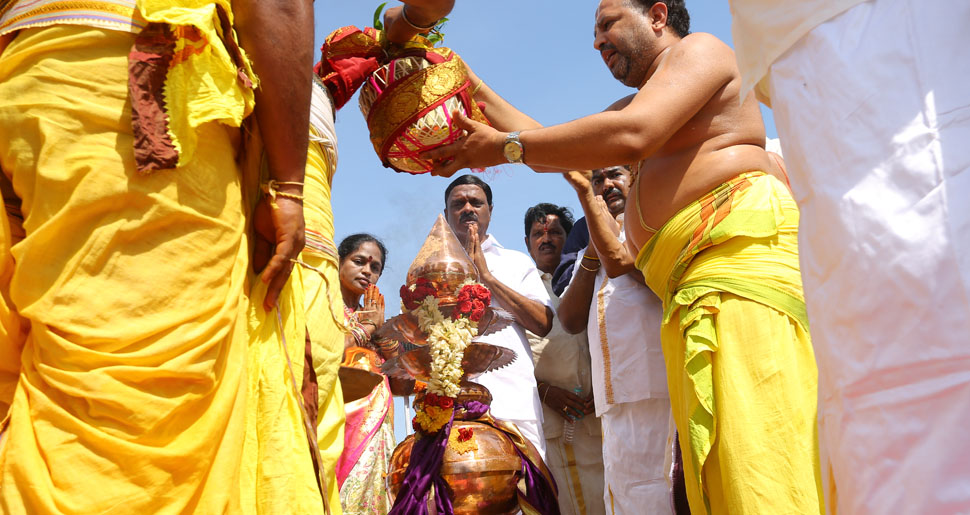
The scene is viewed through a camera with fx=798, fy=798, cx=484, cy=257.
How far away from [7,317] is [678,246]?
7.22 ft

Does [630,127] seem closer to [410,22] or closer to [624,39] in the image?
[624,39]

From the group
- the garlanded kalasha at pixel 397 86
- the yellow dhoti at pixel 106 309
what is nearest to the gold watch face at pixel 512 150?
the garlanded kalasha at pixel 397 86

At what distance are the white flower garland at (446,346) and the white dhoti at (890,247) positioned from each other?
9.22ft

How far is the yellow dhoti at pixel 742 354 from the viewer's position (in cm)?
245

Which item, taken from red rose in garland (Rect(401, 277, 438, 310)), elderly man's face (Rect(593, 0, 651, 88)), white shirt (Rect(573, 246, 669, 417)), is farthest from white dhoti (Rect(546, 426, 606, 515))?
elderly man's face (Rect(593, 0, 651, 88))

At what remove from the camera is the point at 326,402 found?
2271mm

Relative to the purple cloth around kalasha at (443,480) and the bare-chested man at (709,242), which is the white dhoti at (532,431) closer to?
the purple cloth around kalasha at (443,480)

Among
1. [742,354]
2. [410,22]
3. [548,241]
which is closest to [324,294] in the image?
[410,22]

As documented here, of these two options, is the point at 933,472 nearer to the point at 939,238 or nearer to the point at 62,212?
the point at 939,238

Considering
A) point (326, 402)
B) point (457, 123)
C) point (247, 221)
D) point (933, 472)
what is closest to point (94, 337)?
point (247, 221)

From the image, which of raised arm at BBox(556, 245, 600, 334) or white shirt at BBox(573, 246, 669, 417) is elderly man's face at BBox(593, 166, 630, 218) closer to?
raised arm at BBox(556, 245, 600, 334)

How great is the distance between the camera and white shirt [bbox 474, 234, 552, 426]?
5105 mm

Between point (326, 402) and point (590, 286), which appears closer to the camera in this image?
point (326, 402)

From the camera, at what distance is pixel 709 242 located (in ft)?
9.33
